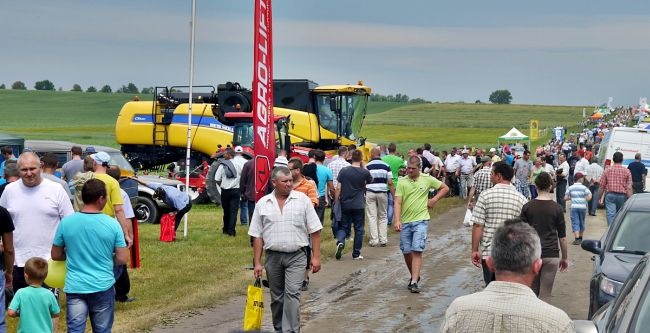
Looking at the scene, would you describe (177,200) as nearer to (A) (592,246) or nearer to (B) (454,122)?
(A) (592,246)

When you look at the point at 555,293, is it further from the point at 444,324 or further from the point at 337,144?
the point at 337,144

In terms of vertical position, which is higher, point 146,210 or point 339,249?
point 339,249

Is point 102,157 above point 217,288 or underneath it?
above

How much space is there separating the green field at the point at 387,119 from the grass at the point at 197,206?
0.32ft

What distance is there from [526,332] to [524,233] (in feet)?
1.56

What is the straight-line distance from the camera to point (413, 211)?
1420cm

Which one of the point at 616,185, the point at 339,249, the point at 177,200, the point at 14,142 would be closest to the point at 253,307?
the point at 339,249

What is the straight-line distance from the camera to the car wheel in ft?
Answer: 77.9

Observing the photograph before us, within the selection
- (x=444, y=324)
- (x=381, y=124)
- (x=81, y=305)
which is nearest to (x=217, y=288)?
(x=81, y=305)

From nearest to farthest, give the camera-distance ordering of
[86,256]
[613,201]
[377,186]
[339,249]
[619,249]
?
1. [86,256]
2. [619,249]
3. [339,249]
4. [377,186]
5. [613,201]

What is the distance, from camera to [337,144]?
3459 cm

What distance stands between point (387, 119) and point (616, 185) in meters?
115

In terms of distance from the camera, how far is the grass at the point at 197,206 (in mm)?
13751

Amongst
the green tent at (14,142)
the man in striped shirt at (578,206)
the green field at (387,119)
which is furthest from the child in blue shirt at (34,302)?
the green field at (387,119)
